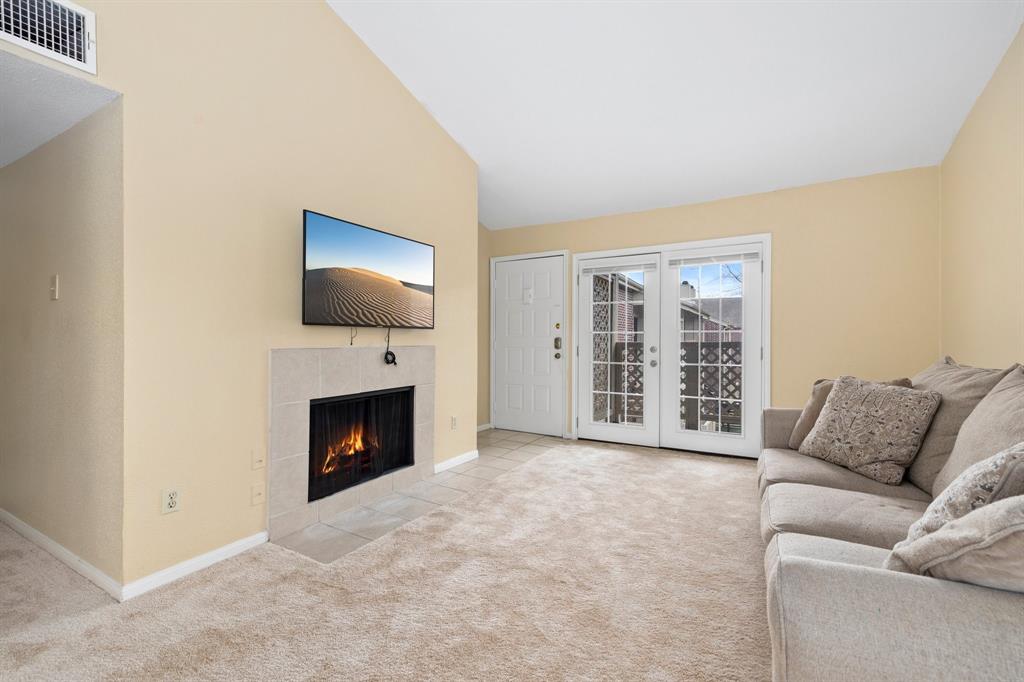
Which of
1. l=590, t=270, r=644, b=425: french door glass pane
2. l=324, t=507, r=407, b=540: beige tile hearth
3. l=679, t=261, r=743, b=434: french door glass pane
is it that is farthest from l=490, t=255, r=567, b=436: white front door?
l=324, t=507, r=407, b=540: beige tile hearth

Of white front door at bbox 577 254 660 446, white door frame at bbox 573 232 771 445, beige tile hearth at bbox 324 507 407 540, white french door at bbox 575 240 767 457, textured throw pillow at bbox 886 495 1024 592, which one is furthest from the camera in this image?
white front door at bbox 577 254 660 446

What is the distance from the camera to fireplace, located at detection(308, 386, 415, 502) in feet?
9.05

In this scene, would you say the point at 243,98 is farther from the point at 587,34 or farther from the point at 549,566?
the point at 549,566

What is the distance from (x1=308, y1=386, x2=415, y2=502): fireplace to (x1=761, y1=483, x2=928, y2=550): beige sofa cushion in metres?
2.28

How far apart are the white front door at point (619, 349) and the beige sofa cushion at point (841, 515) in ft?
8.78

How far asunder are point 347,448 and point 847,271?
155 inches

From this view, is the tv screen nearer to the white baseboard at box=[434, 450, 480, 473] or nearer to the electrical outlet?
the electrical outlet

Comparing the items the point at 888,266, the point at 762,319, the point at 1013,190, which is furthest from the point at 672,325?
the point at 1013,190

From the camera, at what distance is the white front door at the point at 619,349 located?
4512 mm

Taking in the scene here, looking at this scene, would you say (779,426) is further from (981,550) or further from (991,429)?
(981,550)

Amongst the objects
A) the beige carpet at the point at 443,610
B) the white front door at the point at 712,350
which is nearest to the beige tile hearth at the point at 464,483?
the beige carpet at the point at 443,610

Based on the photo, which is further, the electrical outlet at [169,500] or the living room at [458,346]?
the electrical outlet at [169,500]

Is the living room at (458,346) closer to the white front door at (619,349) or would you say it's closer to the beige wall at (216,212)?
the beige wall at (216,212)

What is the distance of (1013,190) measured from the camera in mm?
2232
